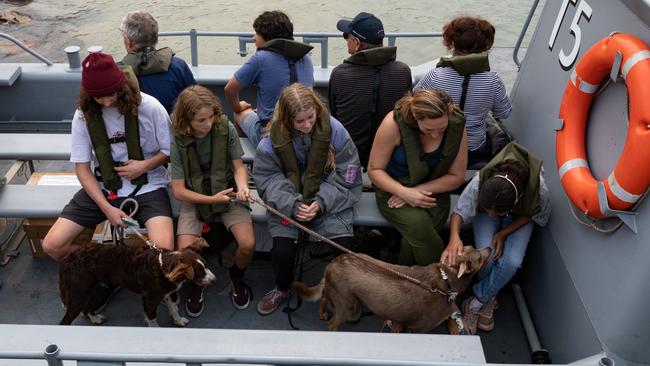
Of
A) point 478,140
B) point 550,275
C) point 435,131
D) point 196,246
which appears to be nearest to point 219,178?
point 196,246

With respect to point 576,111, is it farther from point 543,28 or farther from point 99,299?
point 99,299

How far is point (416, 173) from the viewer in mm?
3729

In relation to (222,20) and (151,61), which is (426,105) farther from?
(222,20)

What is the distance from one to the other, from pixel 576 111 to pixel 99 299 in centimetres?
299

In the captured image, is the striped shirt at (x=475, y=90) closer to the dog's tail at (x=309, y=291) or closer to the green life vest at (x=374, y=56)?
the green life vest at (x=374, y=56)

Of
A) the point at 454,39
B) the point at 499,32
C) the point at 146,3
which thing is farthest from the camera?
the point at 146,3

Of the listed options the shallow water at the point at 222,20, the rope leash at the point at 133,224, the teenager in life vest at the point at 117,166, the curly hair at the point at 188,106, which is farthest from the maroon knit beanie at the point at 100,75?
the shallow water at the point at 222,20

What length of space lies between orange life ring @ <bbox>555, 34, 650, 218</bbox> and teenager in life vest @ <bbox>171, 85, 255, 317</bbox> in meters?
1.84

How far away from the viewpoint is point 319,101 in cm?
361

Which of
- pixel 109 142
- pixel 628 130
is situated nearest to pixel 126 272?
pixel 109 142

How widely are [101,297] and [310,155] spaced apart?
1.55 meters

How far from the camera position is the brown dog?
331 centimetres

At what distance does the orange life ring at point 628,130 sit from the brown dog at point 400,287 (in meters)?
0.64

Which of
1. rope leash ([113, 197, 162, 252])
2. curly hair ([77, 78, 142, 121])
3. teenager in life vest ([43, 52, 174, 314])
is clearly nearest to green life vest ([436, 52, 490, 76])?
teenager in life vest ([43, 52, 174, 314])
